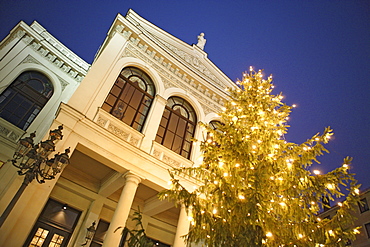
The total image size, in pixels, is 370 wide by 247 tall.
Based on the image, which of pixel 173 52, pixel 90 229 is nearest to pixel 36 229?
pixel 90 229

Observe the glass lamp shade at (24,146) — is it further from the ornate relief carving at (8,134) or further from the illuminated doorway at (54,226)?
the ornate relief carving at (8,134)

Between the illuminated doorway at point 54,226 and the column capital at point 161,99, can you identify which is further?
the column capital at point 161,99

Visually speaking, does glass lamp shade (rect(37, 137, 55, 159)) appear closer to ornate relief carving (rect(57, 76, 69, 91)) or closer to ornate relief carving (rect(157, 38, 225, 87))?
ornate relief carving (rect(57, 76, 69, 91))

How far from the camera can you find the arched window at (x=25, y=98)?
32.7ft

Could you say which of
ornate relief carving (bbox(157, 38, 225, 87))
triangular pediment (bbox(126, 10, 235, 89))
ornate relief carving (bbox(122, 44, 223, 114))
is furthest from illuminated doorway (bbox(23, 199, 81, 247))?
ornate relief carving (bbox(157, 38, 225, 87))

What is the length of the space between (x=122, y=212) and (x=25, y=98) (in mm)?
7681

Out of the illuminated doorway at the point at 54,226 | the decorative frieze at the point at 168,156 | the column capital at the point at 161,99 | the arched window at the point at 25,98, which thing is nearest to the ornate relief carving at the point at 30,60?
the arched window at the point at 25,98

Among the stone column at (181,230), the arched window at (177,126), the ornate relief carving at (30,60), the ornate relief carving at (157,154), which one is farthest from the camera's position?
the ornate relief carving at (30,60)

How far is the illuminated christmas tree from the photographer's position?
4602 millimetres

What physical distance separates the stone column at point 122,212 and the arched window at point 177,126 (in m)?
2.34

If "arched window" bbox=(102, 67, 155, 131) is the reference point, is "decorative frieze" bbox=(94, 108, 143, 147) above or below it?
below

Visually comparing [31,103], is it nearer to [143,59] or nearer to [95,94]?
[95,94]

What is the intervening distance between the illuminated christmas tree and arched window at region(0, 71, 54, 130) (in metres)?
8.51

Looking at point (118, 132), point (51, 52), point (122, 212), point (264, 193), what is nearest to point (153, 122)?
point (118, 132)
